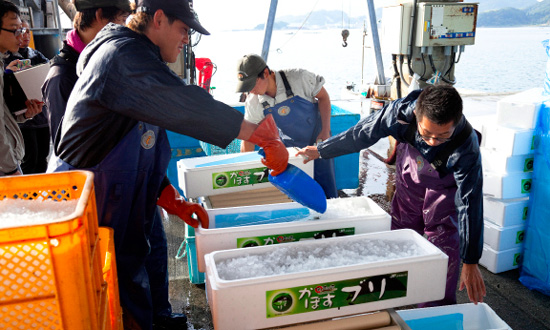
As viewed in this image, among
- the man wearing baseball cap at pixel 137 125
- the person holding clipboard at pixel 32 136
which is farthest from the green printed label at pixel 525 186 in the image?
the person holding clipboard at pixel 32 136

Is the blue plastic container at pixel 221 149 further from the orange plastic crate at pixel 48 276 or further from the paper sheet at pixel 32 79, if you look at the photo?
the orange plastic crate at pixel 48 276

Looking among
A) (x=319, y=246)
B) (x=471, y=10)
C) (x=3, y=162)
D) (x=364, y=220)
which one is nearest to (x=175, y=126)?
(x=319, y=246)

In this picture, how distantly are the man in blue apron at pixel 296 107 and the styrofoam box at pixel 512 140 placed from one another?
124cm

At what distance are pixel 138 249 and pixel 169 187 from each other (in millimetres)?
383

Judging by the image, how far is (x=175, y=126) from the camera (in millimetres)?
1475

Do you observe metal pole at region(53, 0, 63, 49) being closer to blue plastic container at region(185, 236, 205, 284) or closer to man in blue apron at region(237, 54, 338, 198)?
man in blue apron at region(237, 54, 338, 198)

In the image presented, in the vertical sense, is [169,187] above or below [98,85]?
below

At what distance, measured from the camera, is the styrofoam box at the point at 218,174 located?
2479 millimetres

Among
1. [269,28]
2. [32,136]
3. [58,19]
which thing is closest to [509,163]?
[32,136]

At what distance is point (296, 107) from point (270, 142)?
5.82ft

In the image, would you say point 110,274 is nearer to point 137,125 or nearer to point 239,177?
point 137,125

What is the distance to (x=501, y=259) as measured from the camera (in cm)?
330

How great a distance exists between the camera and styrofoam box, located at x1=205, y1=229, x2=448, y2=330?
4.40ft

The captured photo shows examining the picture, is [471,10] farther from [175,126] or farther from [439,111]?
[175,126]
